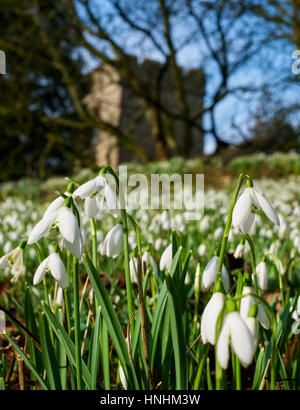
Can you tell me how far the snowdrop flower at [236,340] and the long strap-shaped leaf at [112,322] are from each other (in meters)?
0.24

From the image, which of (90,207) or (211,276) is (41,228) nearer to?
(90,207)

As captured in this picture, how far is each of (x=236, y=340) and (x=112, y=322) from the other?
0.27m

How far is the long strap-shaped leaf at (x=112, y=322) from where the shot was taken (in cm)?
72

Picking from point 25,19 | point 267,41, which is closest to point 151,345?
point 267,41

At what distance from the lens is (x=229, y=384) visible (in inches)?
45.7

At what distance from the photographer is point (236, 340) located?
21.7 inches

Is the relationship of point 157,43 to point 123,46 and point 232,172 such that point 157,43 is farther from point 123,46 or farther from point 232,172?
point 232,172

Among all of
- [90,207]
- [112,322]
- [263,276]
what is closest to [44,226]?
[90,207]

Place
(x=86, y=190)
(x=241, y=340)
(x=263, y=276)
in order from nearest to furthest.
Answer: (x=241, y=340), (x=86, y=190), (x=263, y=276)

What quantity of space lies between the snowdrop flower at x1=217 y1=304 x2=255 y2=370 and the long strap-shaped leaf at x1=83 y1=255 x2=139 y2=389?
242mm

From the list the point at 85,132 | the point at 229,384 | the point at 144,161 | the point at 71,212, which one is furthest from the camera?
the point at 85,132

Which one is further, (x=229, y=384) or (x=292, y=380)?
(x=229, y=384)

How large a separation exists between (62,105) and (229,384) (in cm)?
1842

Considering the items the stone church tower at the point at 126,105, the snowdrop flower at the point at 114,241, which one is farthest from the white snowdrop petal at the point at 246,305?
the stone church tower at the point at 126,105
